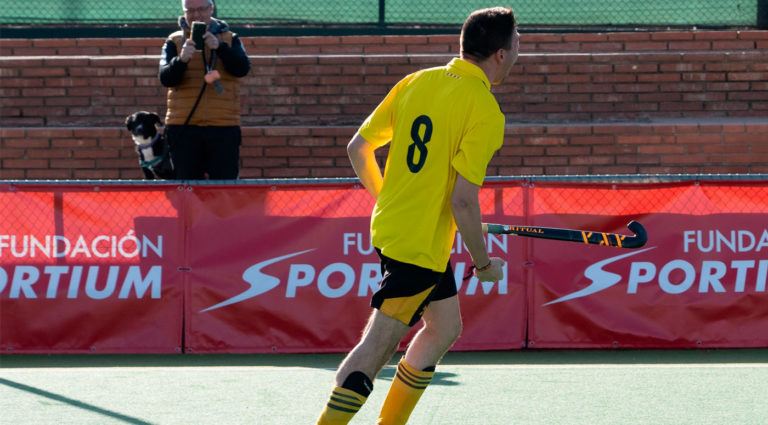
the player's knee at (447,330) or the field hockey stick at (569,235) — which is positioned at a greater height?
the field hockey stick at (569,235)

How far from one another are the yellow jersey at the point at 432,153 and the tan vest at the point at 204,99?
4.66 m

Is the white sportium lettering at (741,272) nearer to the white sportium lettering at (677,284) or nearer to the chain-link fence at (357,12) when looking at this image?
the white sportium lettering at (677,284)

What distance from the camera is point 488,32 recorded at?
13.2 feet

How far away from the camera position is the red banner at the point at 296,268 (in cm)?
743

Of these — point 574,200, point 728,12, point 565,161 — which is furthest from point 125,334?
point 728,12

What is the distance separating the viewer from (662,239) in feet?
24.4

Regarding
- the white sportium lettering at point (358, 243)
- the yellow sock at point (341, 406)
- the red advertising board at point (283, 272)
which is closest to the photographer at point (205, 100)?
the red advertising board at point (283, 272)

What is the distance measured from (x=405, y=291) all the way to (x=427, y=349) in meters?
0.36

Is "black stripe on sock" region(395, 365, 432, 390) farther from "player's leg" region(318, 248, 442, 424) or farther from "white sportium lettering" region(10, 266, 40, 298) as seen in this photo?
"white sportium lettering" region(10, 266, 40, 298)

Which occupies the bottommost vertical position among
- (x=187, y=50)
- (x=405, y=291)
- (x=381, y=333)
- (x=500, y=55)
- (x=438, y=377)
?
(x=438, y=377)

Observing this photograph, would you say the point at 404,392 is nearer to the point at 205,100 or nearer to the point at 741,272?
the point at 741,272

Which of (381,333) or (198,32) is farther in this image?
(198,32)

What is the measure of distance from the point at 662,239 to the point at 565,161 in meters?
3.32

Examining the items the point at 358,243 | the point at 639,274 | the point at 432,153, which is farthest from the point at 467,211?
the point at 639,274
